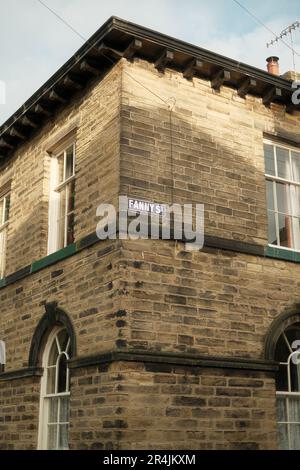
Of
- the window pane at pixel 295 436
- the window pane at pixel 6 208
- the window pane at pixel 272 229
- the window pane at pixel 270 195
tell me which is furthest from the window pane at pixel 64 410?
the window pane at pixel 6 208

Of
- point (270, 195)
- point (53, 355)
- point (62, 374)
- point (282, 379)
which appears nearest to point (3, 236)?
point (53, 355)

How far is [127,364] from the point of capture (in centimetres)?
756

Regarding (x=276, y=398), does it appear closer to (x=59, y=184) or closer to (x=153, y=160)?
(x=153, y=160)

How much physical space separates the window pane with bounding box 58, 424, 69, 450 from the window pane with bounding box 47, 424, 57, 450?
0.15 metres

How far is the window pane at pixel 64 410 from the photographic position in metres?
8.85

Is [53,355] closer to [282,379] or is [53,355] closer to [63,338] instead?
[63,338]

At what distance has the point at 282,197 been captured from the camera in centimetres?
1027

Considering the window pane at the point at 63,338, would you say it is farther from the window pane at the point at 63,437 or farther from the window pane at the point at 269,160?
the window pane at the point at 269,160

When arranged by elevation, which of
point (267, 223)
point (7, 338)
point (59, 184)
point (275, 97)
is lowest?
point (7, 338)

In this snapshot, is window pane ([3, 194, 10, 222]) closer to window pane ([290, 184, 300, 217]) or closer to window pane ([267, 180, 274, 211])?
window pane ([267, 180, 274, 211])

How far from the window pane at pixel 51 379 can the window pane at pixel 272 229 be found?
4056mm

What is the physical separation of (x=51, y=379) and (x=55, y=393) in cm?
31
